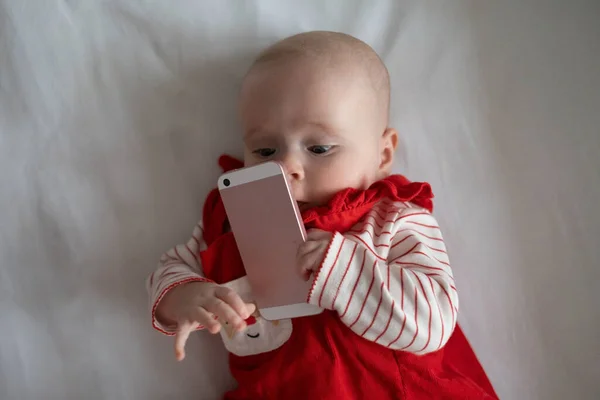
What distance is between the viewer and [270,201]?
2.12 feet

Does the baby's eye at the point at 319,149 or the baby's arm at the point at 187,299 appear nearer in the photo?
the baby's arm at the point at 187,299

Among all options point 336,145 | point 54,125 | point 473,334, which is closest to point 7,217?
point 54,125

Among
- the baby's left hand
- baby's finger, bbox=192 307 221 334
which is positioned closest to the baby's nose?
the baby's left hand

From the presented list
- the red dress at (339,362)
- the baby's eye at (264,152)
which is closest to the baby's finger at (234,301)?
the red dress at (339,362)

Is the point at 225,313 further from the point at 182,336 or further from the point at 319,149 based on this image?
the point at 319,149

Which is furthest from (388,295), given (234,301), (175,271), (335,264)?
(175,271)

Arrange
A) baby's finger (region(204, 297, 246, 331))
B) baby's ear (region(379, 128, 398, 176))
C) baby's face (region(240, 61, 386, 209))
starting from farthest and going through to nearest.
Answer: baby's ear (region(379, 128, 398, 176)) → baby's face (region(240, 61, 386, 209)) → baby's finger (region(204, 297, 246, 331))

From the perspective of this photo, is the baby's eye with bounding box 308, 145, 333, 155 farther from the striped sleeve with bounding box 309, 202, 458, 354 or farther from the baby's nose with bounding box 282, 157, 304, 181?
the striped sleeve with bounding box 309, 202, 458, 354

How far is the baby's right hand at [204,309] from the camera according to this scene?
592mm

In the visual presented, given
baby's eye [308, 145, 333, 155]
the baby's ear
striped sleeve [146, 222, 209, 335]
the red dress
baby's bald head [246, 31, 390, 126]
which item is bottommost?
the red dress

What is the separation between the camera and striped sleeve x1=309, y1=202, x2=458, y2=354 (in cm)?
61

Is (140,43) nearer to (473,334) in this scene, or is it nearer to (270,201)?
(270,201)

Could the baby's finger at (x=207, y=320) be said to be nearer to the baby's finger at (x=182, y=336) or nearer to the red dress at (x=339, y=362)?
the baby's finger at (x=182, y=336)

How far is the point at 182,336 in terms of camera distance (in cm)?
62
